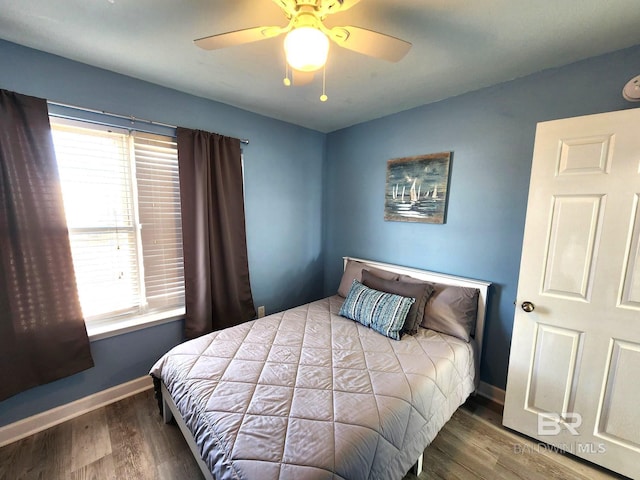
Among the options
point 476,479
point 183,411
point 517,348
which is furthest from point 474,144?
point 183,411

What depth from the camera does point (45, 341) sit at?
169cm

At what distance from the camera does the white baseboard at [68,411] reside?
5.45 feet

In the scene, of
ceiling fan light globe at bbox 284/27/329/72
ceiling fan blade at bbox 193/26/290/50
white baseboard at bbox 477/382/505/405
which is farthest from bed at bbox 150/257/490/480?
ceiling fan blade at bbox 193/26/290/50

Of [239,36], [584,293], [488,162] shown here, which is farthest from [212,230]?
[584,293]

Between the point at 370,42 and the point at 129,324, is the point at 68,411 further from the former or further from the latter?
the point at 370,42

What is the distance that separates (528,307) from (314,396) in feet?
4.69

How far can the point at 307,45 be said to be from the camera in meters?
0.99

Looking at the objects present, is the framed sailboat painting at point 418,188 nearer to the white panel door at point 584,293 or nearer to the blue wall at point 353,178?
the blue wall at point 353,178

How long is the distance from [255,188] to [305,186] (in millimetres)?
643

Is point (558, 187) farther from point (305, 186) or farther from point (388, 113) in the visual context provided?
point (305, 186)

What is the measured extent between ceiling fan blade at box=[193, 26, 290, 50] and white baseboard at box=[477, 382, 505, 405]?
2.71m

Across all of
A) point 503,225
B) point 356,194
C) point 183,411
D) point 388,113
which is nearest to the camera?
point 183,411

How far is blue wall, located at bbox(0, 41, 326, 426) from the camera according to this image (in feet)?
5.49

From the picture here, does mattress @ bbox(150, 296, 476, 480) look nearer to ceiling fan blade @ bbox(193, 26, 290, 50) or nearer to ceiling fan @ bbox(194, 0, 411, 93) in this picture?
ceiling fan @ bbox(194, 0, 411, 93)
